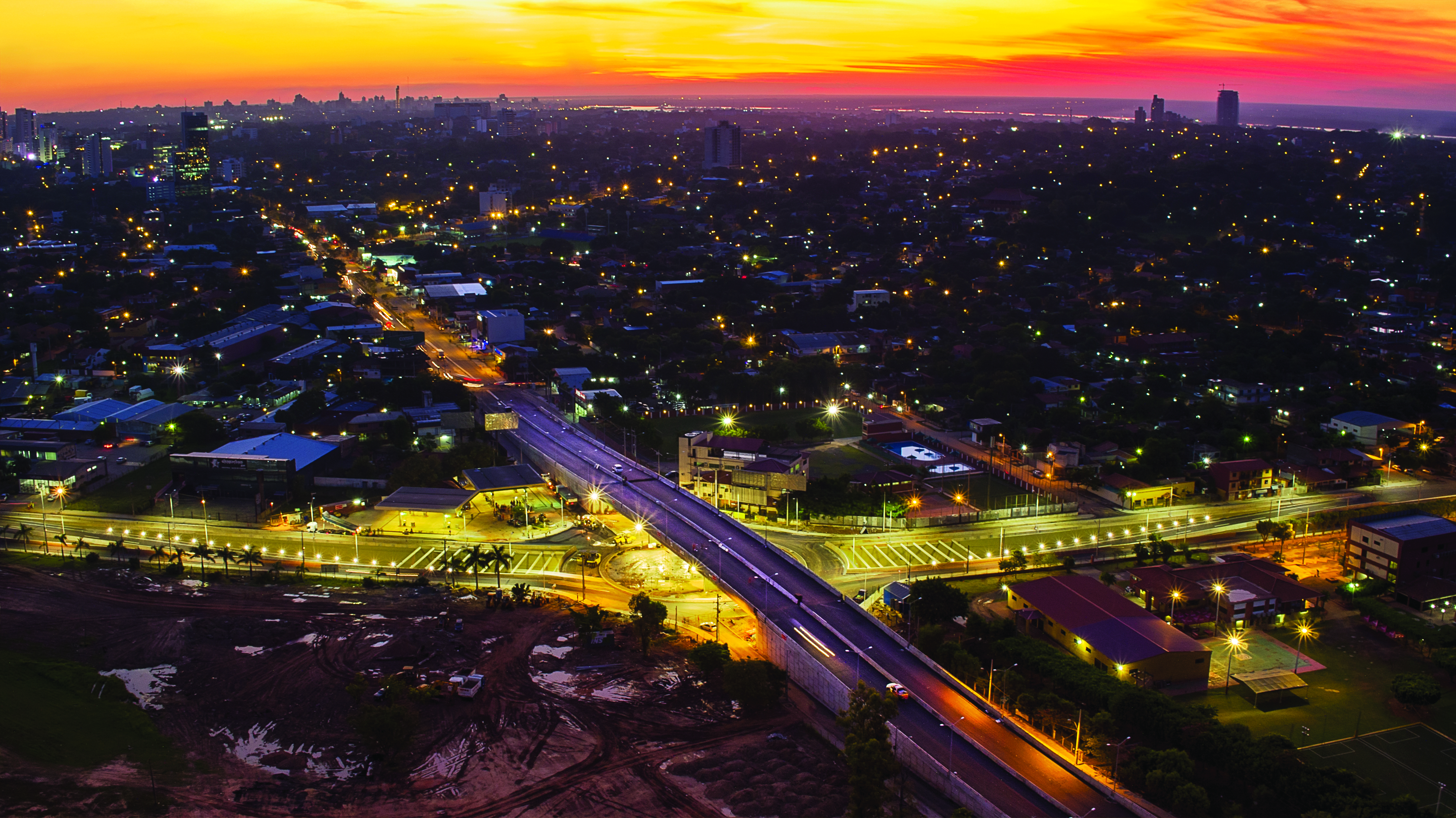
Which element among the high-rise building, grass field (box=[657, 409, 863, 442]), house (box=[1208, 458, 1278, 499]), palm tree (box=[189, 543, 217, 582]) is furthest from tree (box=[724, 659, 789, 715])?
the high-rise building

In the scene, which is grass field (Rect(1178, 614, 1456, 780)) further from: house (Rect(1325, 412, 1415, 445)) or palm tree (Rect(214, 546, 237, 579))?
palm tree (Rect(214, 546, 237, 579))

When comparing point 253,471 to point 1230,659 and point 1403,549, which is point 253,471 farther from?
point 1403,549

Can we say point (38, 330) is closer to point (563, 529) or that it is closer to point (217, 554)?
point (217, 554)

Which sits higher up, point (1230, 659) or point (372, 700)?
point (1230, 659)

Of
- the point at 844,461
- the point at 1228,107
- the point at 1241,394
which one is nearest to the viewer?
the point at 844,461

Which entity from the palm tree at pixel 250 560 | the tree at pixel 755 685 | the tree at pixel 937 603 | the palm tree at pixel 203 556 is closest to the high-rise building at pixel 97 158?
the palm tree at pixel 203 556

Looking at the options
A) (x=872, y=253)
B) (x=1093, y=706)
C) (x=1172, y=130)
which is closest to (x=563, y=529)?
(x=1093, y=706)

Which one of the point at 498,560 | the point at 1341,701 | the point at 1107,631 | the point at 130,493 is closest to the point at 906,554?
the point at 1107,631
